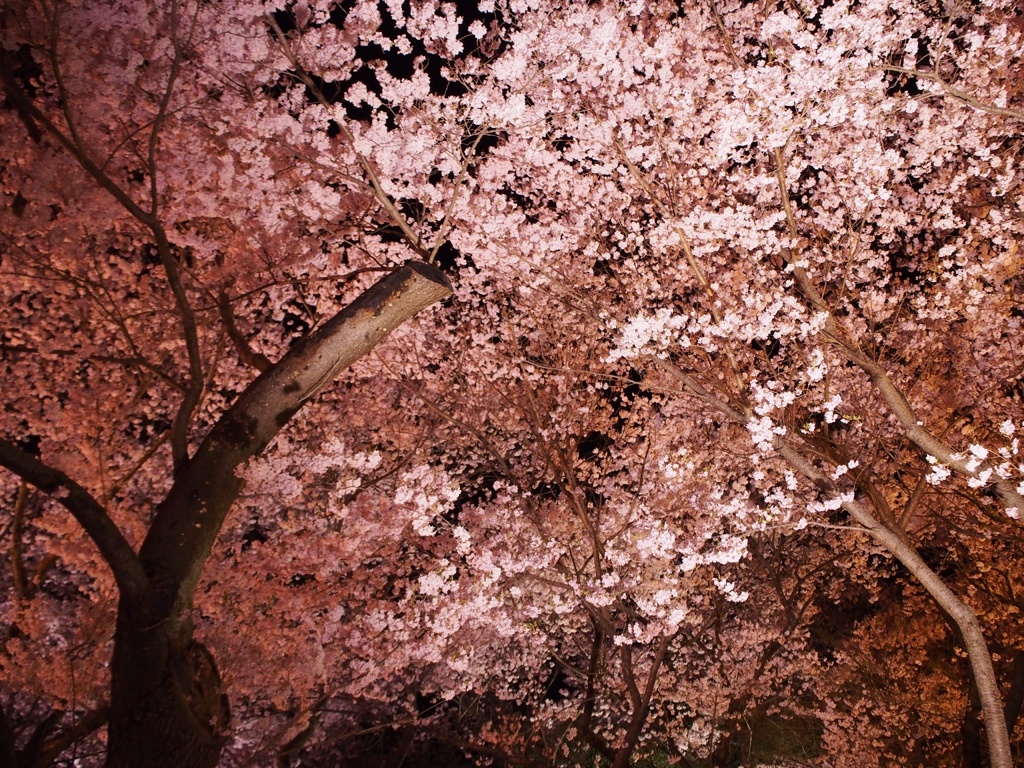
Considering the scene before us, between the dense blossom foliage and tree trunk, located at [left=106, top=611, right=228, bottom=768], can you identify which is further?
the dense blossom foliage

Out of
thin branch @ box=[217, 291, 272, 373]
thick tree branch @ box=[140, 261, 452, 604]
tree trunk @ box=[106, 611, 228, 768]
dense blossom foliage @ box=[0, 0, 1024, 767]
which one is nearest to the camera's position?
tree trunk @ box=[106, 611, 228, 768]

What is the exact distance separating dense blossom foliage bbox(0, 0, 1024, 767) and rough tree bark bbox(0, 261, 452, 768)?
54 centimetres

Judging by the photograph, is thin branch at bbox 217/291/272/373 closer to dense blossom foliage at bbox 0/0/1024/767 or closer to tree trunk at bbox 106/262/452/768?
dense blossom foliage at bbox 0/0/1024/767

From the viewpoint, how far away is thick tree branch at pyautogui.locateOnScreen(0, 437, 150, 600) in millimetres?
3682

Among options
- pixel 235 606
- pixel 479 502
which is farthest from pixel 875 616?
pixel 235 606

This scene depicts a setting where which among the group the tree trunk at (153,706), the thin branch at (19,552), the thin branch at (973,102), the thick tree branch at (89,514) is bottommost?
the tree trunk at (153,706)

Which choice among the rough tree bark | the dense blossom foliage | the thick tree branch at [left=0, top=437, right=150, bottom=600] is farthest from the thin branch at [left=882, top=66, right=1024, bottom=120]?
the thick tree branch at [left=0, top=437, right=150, bottom=600]

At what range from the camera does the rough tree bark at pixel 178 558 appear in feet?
11.9

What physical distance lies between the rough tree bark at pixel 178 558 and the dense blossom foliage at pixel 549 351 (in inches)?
21.4

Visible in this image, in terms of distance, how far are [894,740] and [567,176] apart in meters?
17.8

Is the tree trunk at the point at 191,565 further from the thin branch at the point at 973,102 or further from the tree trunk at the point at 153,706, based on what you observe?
the thin branch at the point at 973,102

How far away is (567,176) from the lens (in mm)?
12188

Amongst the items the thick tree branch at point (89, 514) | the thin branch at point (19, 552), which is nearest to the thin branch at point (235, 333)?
the thick tree branch at point (89, 514)

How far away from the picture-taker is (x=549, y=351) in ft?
51.5
